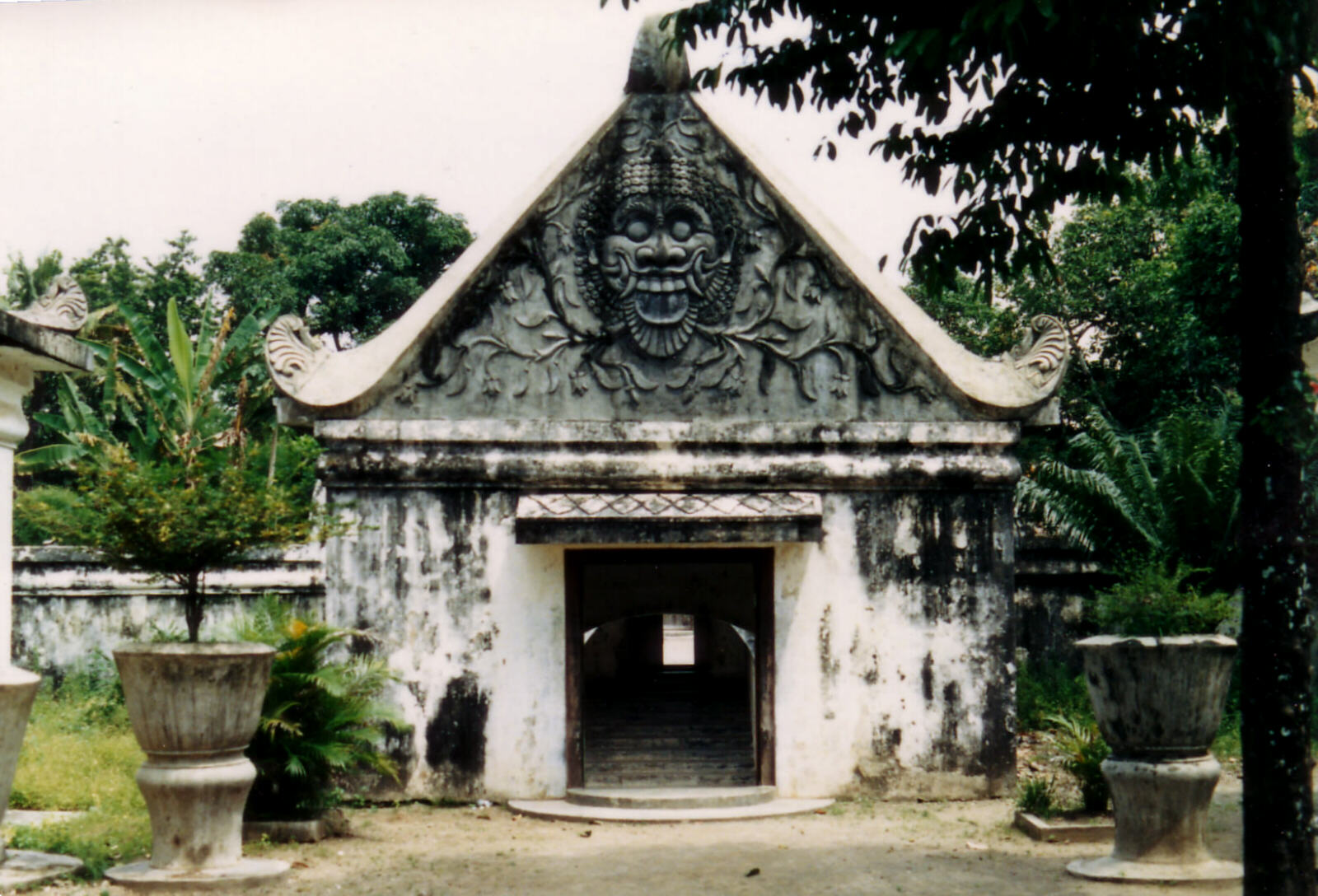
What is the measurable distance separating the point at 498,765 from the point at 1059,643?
19.0 ft

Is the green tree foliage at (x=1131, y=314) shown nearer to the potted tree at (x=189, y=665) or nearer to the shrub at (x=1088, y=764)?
the shrub at (x=1088, y=764)

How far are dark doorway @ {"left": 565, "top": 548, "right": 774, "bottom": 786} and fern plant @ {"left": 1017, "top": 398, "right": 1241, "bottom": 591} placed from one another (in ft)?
12.1

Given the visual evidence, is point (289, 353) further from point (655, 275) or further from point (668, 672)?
point (668, 672)

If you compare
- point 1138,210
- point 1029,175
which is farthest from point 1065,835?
point 1138,210

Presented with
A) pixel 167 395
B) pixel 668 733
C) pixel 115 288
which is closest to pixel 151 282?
pixel 115 288

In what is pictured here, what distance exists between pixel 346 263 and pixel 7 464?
63.3 ft

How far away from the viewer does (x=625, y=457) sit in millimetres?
11047

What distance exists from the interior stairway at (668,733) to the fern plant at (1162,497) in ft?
13.6

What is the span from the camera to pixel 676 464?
11.1 metres

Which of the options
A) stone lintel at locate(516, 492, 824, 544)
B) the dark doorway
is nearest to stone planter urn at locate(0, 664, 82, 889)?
stone lintel at locate(516, 492, 824, 544)

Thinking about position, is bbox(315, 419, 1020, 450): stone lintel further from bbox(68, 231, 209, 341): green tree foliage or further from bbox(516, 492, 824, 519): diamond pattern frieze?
bbox(68, 231, 209, 341): green tree foliage

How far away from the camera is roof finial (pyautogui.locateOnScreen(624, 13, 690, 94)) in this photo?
37.2 feet

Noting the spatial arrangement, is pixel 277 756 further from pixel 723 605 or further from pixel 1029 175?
pixel 723 605

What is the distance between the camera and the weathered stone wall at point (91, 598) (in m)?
12.9
